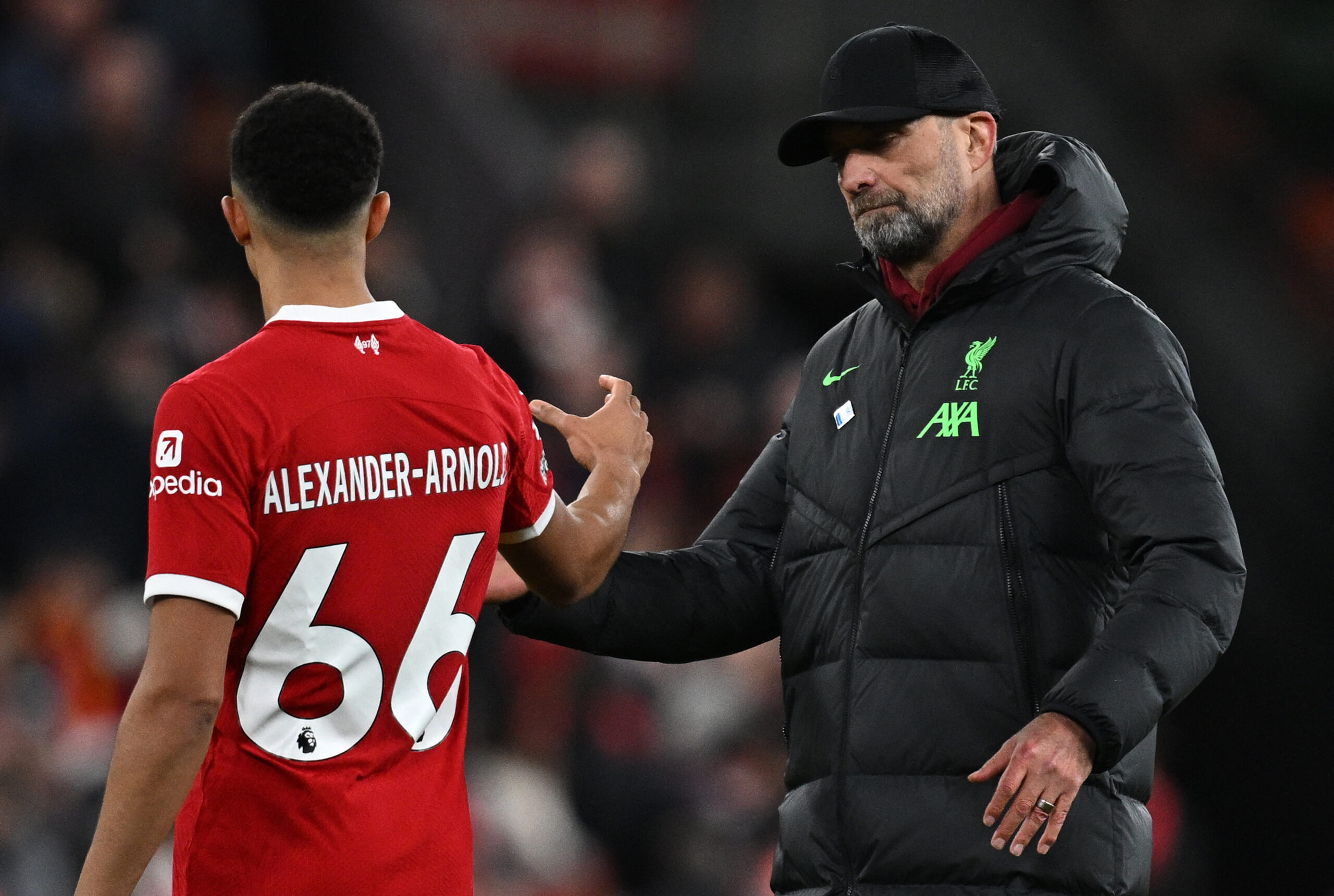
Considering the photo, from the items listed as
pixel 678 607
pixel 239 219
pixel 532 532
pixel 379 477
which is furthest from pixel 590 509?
pixel 239 219

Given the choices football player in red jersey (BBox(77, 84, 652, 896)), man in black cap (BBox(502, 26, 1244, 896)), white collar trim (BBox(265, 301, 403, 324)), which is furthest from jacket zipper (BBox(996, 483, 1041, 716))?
white collar trim (BBox(265, 301, 403, 324))

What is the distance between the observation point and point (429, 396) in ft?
9.04

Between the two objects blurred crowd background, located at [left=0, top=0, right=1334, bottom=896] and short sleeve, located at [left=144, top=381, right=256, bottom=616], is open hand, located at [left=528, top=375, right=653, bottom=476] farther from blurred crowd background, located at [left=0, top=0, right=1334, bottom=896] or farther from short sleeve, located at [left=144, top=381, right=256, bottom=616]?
blurred crowd background, located at [left=0, top=0, right=1334, bottom=896]

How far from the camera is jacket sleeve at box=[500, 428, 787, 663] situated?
3.63 m

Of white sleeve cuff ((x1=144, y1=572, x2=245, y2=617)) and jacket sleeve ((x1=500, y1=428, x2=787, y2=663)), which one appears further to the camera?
jacket sleeve ((x1=500, y1=428, x2=787, y2=663))

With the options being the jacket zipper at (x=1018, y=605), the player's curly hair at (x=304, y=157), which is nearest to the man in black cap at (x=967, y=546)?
the jacket zipper at (x=1018, y=605)

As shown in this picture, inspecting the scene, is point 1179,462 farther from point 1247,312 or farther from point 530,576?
point 1247,312

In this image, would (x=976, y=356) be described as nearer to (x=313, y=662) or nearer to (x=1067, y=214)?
Result: (x=1067, y=214)

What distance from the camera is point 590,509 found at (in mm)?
3205

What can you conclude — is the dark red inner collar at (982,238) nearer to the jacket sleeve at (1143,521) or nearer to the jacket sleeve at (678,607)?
the jacket sleeve at (1143,521)

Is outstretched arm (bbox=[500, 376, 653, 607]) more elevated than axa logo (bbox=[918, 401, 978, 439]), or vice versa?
axa logo (bbox=[918, 401, 978, 439])

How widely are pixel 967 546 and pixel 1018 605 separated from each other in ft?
0.48

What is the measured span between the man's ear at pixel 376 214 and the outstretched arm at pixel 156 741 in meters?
0.71

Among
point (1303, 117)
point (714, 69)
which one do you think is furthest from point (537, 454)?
point (1303, 117)
